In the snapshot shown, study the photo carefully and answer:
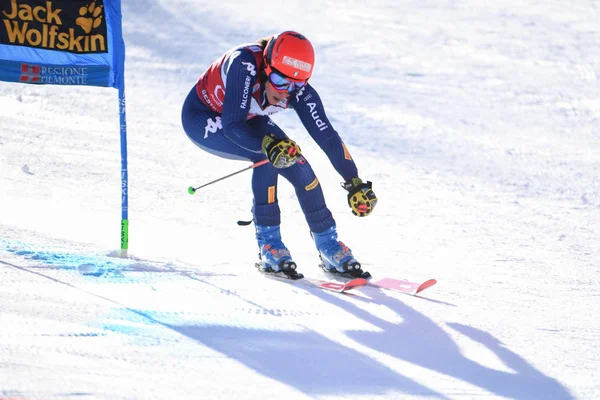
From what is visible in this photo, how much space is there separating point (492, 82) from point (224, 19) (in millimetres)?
4779

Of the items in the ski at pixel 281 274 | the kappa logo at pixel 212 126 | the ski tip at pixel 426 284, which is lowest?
the ski at pixel 281 274

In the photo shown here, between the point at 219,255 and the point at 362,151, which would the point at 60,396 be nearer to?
the point at 219,255

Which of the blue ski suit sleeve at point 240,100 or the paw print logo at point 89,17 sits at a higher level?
the paw print logo at point 89,17

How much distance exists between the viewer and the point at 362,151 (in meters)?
7.79

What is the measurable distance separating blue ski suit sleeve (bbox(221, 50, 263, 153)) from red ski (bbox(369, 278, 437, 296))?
3.40 ft

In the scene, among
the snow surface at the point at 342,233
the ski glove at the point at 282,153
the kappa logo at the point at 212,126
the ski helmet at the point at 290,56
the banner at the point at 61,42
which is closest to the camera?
the snow surface at the point at 342,233

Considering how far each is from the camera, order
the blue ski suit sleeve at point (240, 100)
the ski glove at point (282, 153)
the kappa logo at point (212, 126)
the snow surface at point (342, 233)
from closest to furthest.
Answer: the snow surface at point (342, 233)
the ski glove at point (282, 153)
the blue ski suit sleeve at point (240, 100)
the kappa logo at point (212, 126)

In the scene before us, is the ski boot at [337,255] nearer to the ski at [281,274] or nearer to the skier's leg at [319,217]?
the skier's leg at [319,217]

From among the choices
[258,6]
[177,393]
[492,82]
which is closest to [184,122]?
[177,393]

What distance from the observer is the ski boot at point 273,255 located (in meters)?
4.61

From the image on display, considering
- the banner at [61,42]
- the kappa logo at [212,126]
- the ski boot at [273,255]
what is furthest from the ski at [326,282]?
the banner at [61,42]

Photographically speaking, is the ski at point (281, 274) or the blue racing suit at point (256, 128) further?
the ski at point (281, 274)

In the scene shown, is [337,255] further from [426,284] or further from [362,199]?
[426,284]

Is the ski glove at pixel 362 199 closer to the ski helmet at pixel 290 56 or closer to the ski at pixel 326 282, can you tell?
the ski at pixel 326 282
